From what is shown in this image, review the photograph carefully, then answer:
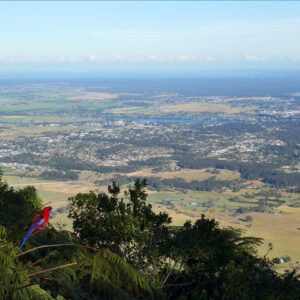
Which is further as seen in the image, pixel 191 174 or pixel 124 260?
pixel 191 174

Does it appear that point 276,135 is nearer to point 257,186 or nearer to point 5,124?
point 257,186

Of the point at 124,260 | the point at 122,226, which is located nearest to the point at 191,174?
the point at 122,226

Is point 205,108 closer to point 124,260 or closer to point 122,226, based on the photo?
point 122,226

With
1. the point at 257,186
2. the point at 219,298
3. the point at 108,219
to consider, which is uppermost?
the point at 108,219

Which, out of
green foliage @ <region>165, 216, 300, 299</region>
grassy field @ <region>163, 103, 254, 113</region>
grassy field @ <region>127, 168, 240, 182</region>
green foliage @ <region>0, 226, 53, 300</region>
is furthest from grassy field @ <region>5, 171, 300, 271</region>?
grassy field @ <region>163, 103, 254, 113</region>

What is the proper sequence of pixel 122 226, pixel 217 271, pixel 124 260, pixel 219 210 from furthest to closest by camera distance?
pixel 219 210, pixel 122 226, pixel 217 271, pixel 124 260

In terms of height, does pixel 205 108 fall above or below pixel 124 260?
below

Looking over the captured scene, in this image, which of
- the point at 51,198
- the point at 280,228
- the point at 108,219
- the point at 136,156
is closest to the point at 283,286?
the point at 108,219

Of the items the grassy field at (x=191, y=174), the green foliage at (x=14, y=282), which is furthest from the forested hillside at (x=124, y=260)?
the grassy field at (x=191, y=174)
